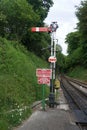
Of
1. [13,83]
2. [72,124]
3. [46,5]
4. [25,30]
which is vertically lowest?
[72,124]

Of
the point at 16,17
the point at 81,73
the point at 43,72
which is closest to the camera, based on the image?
the point at 43,72

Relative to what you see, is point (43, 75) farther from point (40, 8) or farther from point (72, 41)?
point (72, 41)

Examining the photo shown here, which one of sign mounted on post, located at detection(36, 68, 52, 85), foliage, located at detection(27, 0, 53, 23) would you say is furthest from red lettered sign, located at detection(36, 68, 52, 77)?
foliage, located at detection(27, 0, 53, 23)

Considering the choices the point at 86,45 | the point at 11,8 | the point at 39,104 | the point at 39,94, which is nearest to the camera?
the point at 39,104

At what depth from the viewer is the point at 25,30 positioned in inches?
1869

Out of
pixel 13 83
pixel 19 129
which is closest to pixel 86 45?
pixel 13 83

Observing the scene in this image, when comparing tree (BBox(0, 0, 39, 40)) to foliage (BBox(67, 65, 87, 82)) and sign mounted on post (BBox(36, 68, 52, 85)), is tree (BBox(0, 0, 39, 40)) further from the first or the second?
foliage (BBox(67, 65, 87, 82))

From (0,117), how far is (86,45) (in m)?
80.7

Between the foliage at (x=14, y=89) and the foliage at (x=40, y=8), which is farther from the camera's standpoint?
the foliage at (x=40, y=8)

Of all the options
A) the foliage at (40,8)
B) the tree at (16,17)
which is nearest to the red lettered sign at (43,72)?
the tree at (16,17)

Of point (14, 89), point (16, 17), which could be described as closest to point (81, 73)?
point (16, 17)

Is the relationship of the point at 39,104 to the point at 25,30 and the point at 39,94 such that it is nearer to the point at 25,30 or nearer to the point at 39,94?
the point at 39,94

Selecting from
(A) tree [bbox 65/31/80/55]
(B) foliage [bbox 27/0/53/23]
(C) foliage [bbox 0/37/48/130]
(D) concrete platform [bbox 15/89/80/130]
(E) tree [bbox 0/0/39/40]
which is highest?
(A) tree [bbox 65/31/80/55]

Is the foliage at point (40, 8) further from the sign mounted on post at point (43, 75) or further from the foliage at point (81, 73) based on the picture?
the sign mounted on post at point (43, 75)
